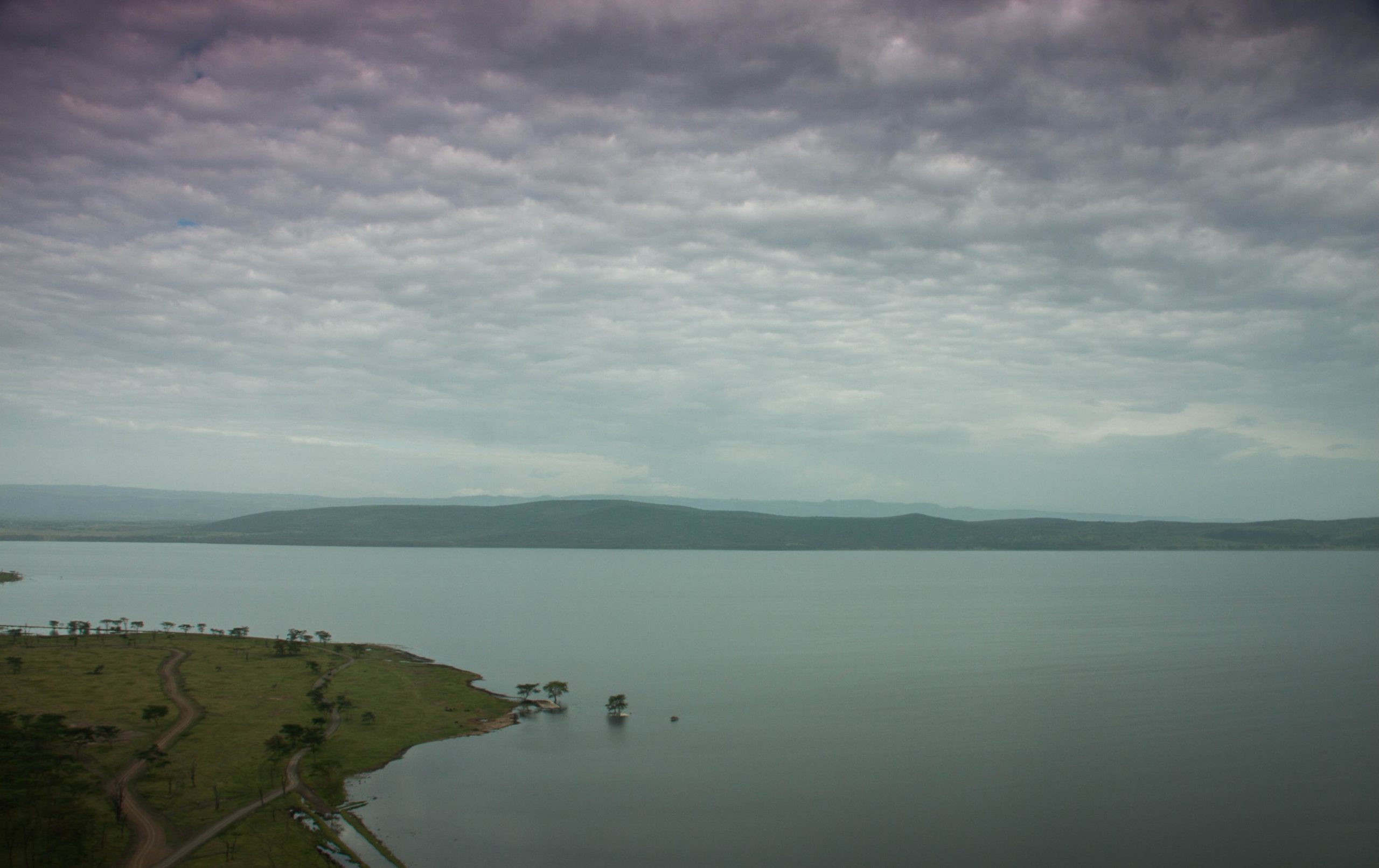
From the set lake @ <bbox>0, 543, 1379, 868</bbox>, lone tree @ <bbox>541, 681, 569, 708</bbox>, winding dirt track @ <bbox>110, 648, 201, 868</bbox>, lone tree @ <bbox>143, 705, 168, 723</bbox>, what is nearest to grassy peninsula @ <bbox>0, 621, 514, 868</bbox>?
lone tree @ <bbox>143, 705, 168, 723</bbox>

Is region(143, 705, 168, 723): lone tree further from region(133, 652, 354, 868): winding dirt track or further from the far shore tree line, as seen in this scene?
the far shore tree line

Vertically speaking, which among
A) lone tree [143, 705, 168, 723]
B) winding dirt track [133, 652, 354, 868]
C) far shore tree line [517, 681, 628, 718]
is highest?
lone tree [143, 705, 168, 723]

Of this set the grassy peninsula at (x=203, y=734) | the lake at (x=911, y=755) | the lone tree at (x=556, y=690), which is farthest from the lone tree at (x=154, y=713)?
the lone tree at (x=556, y=690)

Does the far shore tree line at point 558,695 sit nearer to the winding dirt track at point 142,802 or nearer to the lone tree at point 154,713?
the winding dirt track at point 142,802

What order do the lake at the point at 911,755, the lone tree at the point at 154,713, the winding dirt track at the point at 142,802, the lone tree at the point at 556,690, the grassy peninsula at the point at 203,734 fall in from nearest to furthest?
the winding dirt track at the point at 142,802 → the grassy peninsula at the point at 203,734 → the lake at the point at 911,755 → the lone tree at the point at 154,713 → the lone tree at the point at 556,690

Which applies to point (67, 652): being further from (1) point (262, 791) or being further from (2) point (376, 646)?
(1) point (262, 791)

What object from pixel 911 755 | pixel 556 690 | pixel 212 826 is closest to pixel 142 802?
pixel 212 826
